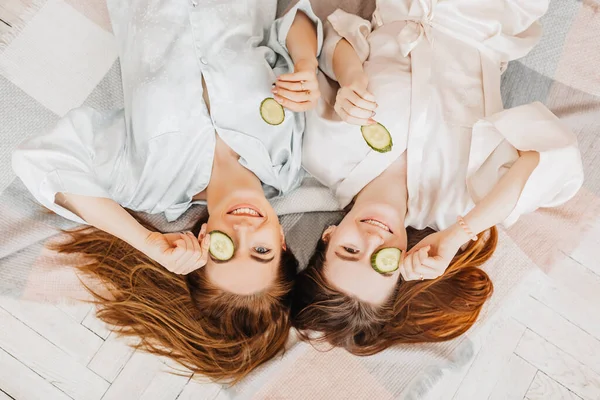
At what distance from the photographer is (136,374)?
1.74 meters

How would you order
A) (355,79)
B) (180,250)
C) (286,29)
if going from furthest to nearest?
(286,29), (355,79), (180,250)

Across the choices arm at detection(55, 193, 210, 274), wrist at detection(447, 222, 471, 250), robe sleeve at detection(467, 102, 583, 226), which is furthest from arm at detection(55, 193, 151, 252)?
robe sleeve at detection(467, 102, 583, 226)

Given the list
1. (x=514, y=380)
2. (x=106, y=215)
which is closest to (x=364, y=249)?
(x=106, y=215)

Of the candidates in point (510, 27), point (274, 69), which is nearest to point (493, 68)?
point (510, 27)

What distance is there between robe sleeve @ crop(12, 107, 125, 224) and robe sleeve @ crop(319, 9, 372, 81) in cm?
71

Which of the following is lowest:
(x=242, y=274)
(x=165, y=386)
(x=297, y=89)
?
(x=165, y=386)

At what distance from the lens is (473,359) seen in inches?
71.6

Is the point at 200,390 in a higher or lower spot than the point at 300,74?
lower

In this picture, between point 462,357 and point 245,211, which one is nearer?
point 245,211

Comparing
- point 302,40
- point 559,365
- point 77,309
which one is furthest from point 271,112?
point 559,365

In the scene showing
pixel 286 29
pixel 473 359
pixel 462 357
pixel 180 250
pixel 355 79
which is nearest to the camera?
pixel 180 250

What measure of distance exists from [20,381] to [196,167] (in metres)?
0.95

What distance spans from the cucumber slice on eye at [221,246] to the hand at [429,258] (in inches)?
17.5

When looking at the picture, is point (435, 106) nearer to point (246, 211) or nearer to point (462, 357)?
point (246, 211)
